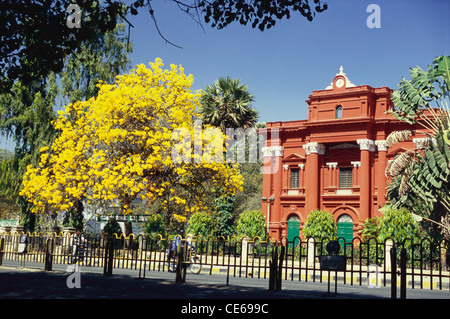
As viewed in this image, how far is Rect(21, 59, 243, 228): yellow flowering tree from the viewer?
23266 millimetres

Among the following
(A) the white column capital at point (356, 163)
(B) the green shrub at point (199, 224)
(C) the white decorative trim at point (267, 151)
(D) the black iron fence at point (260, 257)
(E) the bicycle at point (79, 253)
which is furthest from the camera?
(C) the white decorative trim at point (267, 151)

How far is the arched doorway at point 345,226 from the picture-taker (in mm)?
36156

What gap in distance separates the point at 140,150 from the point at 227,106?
42.1 ft

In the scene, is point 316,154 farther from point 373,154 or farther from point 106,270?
point 106,270

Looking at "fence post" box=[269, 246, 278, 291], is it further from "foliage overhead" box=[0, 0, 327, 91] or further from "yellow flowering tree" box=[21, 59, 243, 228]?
"yellow flowering tree" box=[21, 59, 243, 228]

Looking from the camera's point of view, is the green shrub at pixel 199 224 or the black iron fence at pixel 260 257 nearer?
the black iron fence at pixel 260 257

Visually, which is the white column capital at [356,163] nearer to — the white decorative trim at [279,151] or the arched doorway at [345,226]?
the arched doorway at [345,226]

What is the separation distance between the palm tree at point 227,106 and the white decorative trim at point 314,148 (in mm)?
4604

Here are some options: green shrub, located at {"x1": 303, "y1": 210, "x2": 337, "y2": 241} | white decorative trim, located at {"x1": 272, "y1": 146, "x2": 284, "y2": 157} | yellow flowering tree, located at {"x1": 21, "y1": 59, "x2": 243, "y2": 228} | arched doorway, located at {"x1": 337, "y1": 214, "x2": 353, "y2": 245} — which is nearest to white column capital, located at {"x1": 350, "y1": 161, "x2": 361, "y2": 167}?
arched doorway, located at {"x1": 337, "y1": 214, "x2": 353, "y2": 245}

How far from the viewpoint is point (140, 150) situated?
79.9 feet

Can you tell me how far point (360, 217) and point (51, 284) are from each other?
2777 centimetres

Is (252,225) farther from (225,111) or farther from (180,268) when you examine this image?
(180,268)

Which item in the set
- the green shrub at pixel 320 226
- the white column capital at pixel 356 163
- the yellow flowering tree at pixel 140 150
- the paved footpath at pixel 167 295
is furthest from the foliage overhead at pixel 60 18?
the white column capital at pixel 356 163
